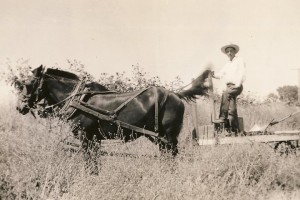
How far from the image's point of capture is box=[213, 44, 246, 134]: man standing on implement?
23.0 feet

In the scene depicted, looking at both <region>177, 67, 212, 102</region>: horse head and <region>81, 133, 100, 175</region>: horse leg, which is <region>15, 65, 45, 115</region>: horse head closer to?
<region>81, 133, 100, 175</region>: horse leg

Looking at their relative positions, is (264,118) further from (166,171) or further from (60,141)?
(60,141)

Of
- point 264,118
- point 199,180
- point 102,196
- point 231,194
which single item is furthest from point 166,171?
point 264,118

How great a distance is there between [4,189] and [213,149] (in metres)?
3.33

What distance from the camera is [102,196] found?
4.40m

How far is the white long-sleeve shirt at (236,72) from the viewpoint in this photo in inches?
278

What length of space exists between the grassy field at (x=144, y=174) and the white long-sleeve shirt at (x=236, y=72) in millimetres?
1465

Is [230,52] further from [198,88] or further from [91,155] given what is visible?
[91,155]

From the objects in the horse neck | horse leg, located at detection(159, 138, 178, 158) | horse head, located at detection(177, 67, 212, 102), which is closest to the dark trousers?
horse head, located at detection(177, 67, 212, 102)

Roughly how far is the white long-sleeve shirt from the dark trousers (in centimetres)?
12

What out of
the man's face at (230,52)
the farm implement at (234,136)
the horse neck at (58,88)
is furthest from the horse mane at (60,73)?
the man's face at (230,52)

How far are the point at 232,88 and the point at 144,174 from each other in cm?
285

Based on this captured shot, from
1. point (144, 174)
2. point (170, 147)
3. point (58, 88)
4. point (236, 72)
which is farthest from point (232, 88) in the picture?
point (58, 88)

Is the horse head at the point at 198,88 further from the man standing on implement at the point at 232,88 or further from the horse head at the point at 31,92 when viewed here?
the horse head at the point at 31,92
